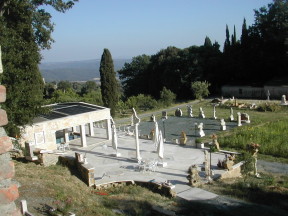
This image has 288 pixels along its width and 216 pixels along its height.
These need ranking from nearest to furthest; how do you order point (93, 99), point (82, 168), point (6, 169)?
point (6, 169) < point (82, 168) < point (93, 99)

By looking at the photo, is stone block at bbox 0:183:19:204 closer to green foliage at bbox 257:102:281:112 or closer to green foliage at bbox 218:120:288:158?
green foliage at bbox 218:120:288:158

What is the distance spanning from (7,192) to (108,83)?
35.9 meters

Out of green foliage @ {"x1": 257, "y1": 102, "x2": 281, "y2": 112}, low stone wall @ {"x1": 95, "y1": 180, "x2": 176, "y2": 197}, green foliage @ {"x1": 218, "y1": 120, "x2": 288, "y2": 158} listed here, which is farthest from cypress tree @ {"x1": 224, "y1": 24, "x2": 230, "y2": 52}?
low stone wall @ {"x1": 95, "y1": 180, "x2": 176, "y2": 197}

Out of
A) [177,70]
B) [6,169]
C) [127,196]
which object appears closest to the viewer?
[6,169]

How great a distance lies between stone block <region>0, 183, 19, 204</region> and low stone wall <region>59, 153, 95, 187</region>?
1253 cm

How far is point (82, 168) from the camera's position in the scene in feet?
53.9

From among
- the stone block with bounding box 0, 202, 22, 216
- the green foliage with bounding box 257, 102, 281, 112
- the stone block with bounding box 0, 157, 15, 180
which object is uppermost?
the stone block with bounding box 0, 157, 15, 180

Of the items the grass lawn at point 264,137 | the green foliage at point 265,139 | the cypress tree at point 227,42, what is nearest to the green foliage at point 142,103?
the grass lawn at point 264,137

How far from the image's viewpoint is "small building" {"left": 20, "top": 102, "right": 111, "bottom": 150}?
21.6m

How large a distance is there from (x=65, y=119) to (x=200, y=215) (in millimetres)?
13502

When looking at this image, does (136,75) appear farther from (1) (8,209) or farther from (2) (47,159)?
(1) (8,209)

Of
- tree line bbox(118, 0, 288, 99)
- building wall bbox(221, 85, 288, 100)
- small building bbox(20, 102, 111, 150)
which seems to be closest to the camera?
small building bbox(20, 102, 111, 150)

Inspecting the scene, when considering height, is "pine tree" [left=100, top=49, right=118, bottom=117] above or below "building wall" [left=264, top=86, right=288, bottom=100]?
above

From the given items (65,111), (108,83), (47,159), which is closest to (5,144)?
(47,159)
